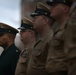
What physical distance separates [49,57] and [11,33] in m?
2.38

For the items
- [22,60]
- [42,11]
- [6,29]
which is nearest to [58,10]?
[42,11]

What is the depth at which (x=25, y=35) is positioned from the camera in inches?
276

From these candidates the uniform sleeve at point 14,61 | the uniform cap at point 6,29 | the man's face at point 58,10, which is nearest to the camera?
the man's face at point 58,10

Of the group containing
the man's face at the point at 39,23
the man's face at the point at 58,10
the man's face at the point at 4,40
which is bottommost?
the man's face at the point at 4,40

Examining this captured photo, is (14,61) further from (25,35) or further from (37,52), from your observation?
(37,52)

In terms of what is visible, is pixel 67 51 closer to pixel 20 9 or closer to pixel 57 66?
pixel 57 66

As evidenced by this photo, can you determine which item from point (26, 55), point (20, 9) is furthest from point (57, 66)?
point (20, 9)

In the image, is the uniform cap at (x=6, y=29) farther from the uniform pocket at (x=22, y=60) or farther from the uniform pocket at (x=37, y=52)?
the uniform pocket at (x=37, y=52)

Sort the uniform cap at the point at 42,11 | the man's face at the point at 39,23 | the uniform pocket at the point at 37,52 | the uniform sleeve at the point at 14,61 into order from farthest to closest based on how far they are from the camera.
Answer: the uniform sleeve at the point at 14,61 → the uniform cap at the point at 42,11 → the man's face at the point at 39,23 → the uniform pocket at the point at 37,52

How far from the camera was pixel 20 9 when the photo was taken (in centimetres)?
1723

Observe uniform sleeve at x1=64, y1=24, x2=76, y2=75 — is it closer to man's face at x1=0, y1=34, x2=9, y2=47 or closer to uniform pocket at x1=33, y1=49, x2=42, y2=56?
uniform pocket at x1=33, y1=49, x2=42, y2=56

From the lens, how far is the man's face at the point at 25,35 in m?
6.95

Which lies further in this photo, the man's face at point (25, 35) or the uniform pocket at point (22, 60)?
the man's face at point (25, 35)

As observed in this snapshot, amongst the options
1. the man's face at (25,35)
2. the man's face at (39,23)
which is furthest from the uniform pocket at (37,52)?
the man's face at (25,35)
